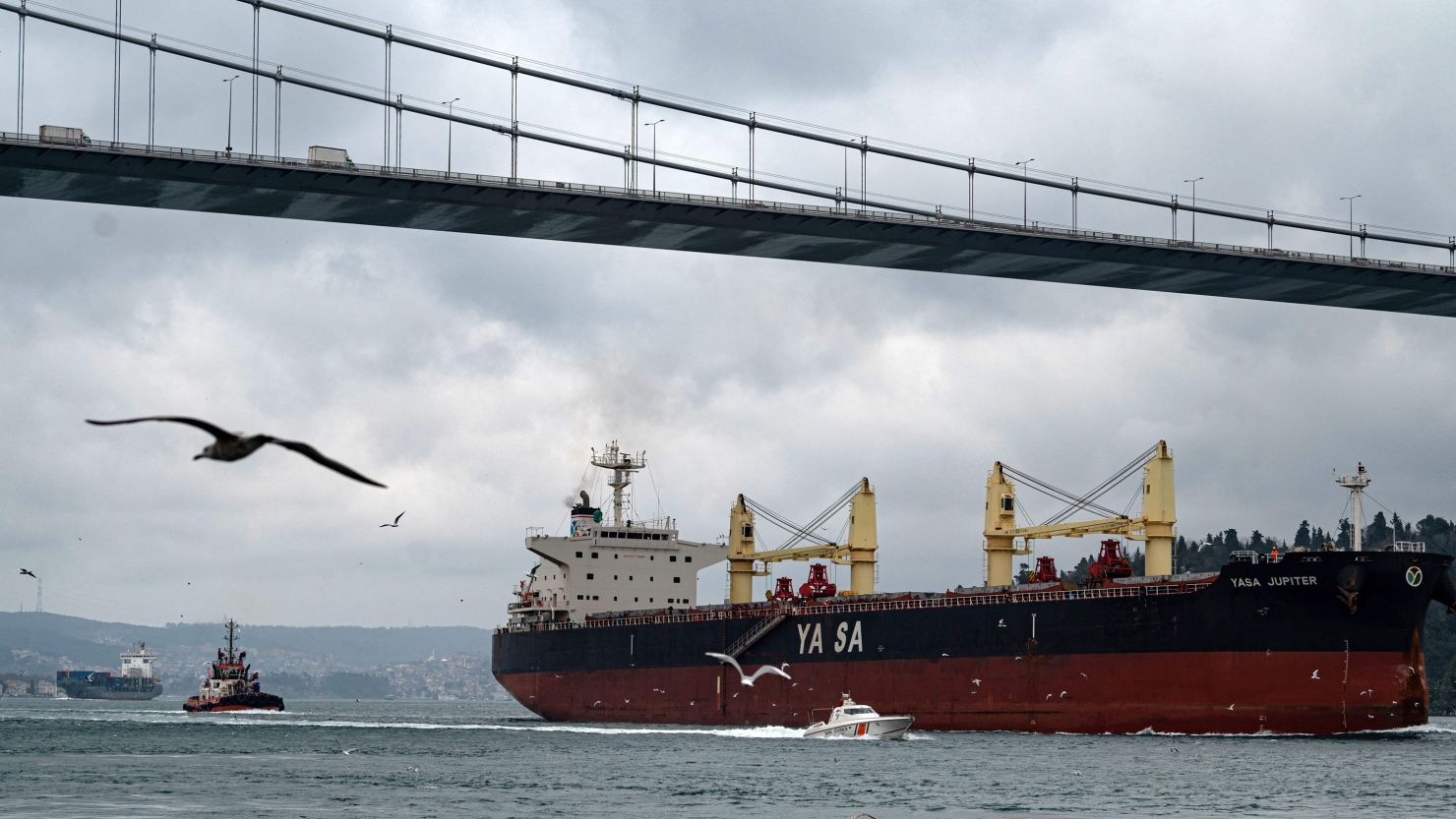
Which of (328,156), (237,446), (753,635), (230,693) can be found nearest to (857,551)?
(753,635)

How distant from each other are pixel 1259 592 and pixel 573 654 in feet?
84.5

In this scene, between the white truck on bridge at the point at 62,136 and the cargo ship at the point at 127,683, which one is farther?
the cargo ship at the point at 127,683

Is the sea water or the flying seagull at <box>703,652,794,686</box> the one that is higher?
the flying seagull at <box>703,652,794,686</box>

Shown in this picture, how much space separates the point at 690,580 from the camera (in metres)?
62.8

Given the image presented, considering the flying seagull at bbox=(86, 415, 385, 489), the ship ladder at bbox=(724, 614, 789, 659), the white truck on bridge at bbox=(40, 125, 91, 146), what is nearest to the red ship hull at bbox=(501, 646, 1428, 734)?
the ship ladder at bbox=(724, 614, 789, 659)

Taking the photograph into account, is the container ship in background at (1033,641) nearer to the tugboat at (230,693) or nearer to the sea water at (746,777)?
the sea water at (746,777)

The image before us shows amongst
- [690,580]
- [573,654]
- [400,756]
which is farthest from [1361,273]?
[400,756]

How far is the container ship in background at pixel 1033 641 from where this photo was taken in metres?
38.8

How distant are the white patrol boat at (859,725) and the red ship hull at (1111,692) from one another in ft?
5.51

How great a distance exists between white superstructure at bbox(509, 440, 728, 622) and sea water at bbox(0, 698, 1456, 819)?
14260mm

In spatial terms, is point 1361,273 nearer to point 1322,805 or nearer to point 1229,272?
point 1229,272

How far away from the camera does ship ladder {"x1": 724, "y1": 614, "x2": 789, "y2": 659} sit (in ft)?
163

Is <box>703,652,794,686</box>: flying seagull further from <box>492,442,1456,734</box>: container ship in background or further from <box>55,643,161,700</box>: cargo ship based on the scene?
<box>55,643,161,700</box>: cargo ship

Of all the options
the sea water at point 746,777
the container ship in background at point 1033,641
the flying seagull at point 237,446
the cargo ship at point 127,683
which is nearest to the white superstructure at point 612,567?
the container ship in background at point 1033,641
